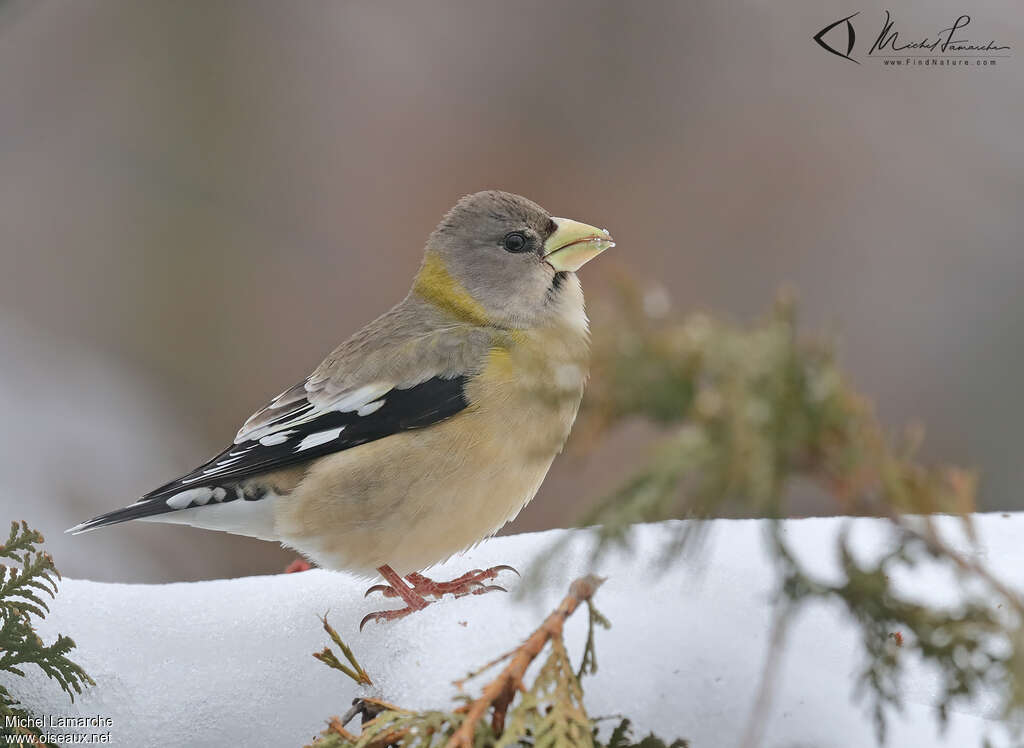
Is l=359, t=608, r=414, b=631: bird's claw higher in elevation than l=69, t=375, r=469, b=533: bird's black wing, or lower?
lower

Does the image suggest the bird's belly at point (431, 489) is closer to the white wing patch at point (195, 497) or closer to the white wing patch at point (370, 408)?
the white wing patch at point (370, 408)

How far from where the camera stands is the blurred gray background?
16.0ft

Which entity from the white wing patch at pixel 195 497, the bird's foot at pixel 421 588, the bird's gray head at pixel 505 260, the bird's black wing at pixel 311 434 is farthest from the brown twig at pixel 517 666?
the bird's gray head at pixel 505 260

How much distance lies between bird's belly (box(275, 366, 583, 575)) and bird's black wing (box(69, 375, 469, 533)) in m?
0.05

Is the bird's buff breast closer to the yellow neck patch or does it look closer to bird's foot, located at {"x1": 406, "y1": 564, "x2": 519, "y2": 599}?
bird's foot, located at {"x1": 406, "y1": 564, "x2": 519, "y2": 599}

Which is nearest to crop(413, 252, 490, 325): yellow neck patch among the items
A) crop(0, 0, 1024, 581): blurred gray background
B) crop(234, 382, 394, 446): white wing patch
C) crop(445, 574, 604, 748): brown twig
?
crop(234, 382, 394, 446): white wing patch

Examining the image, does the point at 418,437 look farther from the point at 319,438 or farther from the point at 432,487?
the point at 319,438

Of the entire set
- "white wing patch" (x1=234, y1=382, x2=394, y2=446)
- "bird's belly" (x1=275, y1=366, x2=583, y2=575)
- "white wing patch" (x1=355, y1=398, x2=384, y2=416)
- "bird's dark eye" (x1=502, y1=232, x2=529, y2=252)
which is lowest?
"bird's belly" (x1=275, y1=366, x2=583, y2=575)

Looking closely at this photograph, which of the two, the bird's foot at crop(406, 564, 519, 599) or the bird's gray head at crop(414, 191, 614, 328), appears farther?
the bird's gray head at crop(414, 191, 614, 328)

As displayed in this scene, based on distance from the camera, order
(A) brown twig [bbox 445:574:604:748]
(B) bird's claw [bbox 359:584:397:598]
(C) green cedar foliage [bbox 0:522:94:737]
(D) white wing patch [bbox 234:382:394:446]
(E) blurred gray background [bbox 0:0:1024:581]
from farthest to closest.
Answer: (E) blurred gray background [bbox 0:0:1024:581], (D) white wing patch [bbox 234:382:394:446], (B) bird's claw [bbox 359:584:397:598], (C) green cedar foliage [bbox 0:522:94:737], (A) brown twig [bbox 445:574:604:748]

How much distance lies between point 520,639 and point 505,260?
1544mm

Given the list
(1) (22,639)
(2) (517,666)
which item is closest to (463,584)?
(1) (22,639)

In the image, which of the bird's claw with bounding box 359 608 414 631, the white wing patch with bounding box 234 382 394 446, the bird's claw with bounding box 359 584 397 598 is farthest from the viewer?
the white wing patch with bounding box 234 382 394 446

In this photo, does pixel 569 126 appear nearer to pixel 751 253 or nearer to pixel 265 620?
pixel 751 253
